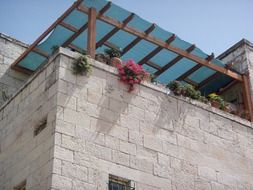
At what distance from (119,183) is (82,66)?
2.57 metres

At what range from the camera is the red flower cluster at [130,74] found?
13.6m

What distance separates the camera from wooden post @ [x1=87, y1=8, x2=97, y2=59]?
13744 mm

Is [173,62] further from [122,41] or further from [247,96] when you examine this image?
[247,96]

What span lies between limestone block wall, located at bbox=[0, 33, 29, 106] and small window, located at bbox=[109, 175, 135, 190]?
472 centimetres

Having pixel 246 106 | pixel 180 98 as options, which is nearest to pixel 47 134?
pixel 180 98

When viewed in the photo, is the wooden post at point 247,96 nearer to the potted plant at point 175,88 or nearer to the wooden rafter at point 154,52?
the potted plant at point 175,88

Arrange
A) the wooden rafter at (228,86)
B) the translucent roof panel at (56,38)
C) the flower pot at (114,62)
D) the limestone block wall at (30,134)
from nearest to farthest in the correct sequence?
the limestone block wall at (30,134)
the flower pot at (114,62)
the translucent roof panel at (56,38)
the wooden rafter at (228,86)

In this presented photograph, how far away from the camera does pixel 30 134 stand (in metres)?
12.9

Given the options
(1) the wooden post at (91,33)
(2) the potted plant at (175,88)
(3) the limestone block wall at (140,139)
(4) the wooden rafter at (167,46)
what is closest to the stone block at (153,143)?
(3) the limestone block wall at (140,139)

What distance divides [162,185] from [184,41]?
4446 mm

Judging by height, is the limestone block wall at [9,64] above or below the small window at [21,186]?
above

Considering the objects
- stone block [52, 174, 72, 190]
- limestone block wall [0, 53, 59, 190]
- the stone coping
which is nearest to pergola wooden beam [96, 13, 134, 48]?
the stone coping

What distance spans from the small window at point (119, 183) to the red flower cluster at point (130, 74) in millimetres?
2204

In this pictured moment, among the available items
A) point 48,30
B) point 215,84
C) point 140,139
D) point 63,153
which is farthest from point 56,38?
point 215,84
